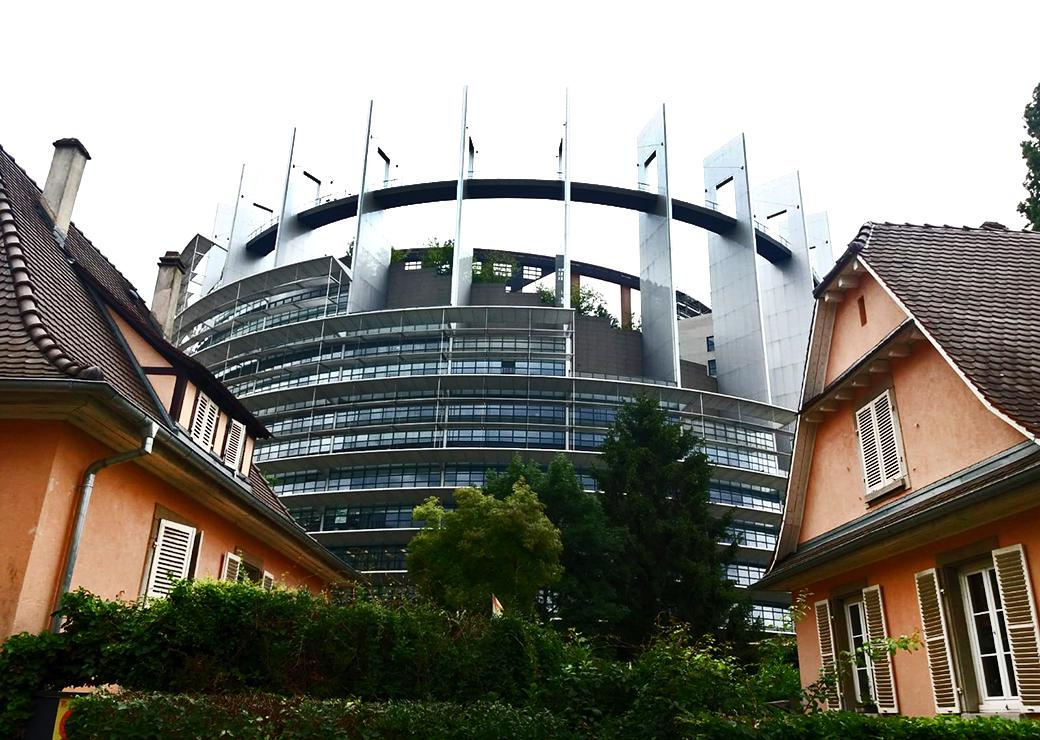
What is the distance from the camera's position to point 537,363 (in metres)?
61.2

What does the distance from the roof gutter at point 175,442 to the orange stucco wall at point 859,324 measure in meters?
10.4

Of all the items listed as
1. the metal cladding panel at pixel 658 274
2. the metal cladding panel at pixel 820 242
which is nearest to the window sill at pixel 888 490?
the metal cladding panel at pixel 658 274

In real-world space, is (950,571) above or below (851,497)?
below

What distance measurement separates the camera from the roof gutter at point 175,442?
29.0 feet

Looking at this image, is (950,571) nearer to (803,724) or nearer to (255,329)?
(803,724)

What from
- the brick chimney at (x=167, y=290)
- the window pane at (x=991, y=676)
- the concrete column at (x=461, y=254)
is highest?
the concrete column at (x=461, y=254)

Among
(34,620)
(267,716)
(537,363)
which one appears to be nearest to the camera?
(267,716)

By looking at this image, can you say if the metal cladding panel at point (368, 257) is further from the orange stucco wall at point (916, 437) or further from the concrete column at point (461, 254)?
the orange stucco wall at point (916, 437)

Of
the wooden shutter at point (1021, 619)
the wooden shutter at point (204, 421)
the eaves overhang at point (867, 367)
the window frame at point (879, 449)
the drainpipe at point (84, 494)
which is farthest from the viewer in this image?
the wooden shutter at point (204, 421)

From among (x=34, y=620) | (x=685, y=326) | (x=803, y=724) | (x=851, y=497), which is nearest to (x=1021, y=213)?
(x=851, y=497)

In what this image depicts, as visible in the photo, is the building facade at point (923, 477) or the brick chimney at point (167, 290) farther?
the brick chimney at point (167, 290)

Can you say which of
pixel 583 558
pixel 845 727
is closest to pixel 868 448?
pixel 845 727

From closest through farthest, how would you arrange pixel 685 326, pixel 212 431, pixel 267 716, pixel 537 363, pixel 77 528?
1. pixel 267 716
2. pixel 77 528
3. pixel 212 431
4. pixel 537 363
5. pixel 685 326

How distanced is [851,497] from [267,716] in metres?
9.94
